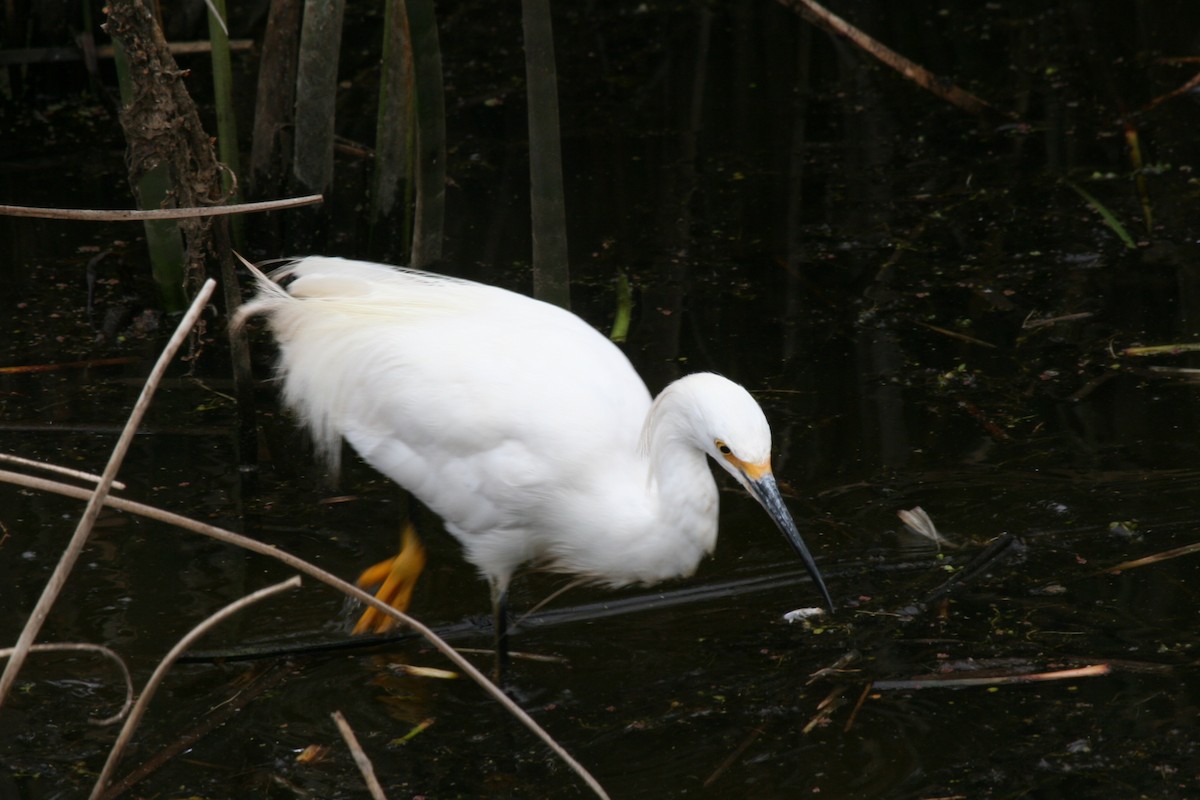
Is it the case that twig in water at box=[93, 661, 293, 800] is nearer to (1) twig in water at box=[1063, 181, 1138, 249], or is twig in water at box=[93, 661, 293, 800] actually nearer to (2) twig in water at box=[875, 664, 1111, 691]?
(2) twig in water at box=[875, 664, 1111, 691]

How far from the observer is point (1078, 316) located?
4.88 m

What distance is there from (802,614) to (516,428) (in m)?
0.95

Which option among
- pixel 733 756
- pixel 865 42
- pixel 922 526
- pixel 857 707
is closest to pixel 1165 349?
pixel 922 526

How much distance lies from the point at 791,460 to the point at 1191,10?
4301mm

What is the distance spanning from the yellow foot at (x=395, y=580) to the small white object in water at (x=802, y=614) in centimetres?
107

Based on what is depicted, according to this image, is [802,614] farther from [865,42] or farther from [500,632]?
[865,42]

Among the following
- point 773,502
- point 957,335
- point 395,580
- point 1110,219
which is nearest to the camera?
point 773,502

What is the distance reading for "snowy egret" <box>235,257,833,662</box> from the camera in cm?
325

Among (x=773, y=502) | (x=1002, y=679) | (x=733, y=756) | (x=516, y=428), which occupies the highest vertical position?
(x=516, y=428)

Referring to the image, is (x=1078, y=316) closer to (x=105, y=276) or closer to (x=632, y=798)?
(x=632, y=798)

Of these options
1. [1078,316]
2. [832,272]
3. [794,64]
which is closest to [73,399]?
[832,272]

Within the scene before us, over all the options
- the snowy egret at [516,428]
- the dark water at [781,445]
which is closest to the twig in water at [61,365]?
the dark water at [781,445]

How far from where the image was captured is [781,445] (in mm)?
4414

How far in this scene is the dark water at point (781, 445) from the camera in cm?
321
